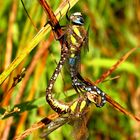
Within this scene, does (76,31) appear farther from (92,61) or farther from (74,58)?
(92,61)

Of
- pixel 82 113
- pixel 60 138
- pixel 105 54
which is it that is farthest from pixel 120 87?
pixel 82 113

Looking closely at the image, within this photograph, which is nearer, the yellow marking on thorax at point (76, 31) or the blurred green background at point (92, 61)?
the yellow marking on thorax at point (76, 31)

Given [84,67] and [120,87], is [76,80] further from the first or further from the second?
[120,87]

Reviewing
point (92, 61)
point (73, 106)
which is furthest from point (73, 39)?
point (92, 61)

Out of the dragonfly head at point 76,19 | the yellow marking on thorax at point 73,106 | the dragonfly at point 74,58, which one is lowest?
the yellow marking on thorax at point 73,106

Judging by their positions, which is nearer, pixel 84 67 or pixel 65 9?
pixel 65 9

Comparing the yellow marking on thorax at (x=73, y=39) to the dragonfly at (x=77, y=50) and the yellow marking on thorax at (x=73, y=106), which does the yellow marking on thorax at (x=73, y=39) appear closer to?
the dragonfly at (x=77, y=50)

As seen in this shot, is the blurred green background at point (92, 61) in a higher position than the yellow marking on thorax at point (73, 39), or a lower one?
lower

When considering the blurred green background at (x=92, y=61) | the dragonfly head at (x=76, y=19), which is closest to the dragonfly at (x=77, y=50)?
the dragonfly head at (x=76, y=19)

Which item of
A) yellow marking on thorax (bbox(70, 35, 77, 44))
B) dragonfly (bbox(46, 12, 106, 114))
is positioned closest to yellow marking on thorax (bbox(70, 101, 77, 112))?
dragonfly (bbox(46, 12, 106, 114))
